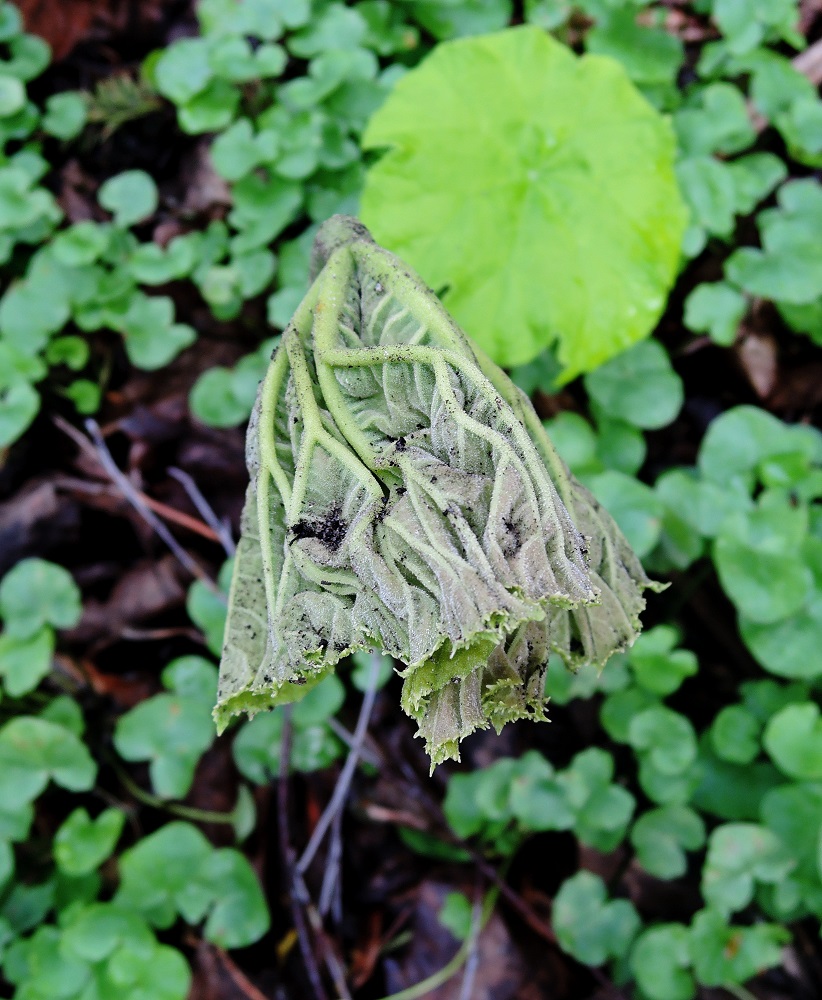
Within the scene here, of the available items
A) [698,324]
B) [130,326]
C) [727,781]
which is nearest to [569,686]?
[727,781]

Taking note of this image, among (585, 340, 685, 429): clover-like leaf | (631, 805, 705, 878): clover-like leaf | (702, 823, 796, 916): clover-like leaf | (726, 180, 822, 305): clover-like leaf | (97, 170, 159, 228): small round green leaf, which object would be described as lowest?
(631, 805, 705, 878): clover-like leaf

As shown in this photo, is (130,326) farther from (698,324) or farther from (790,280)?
(790,280)

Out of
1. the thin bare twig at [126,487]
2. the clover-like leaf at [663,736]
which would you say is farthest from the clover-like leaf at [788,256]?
the thin bare twig at [126,487]

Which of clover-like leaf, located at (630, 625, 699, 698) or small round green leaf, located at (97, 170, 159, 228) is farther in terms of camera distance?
small round green leaf, located at (97, 170, 159, 228)

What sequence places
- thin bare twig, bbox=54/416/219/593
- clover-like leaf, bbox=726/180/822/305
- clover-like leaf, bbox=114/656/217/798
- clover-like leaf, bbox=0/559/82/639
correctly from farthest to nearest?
thin bare twig, bbox=54/416/219/593 < clover-like leaf, bbox=726/180/822/305 < clover-like leaf, bbox=0/559/82/639 < clover-like leaf, bbox=114/656/217/798

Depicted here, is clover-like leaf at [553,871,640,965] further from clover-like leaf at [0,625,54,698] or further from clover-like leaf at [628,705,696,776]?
clover-like leaf at [0,625,54,698]

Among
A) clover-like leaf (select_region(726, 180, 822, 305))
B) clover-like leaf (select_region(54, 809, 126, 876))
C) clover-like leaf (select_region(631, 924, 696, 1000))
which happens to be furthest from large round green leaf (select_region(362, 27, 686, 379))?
clover-like leaf (select_region(54, 809, 126, 876))

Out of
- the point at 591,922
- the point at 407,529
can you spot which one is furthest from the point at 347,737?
the point at 407,529
